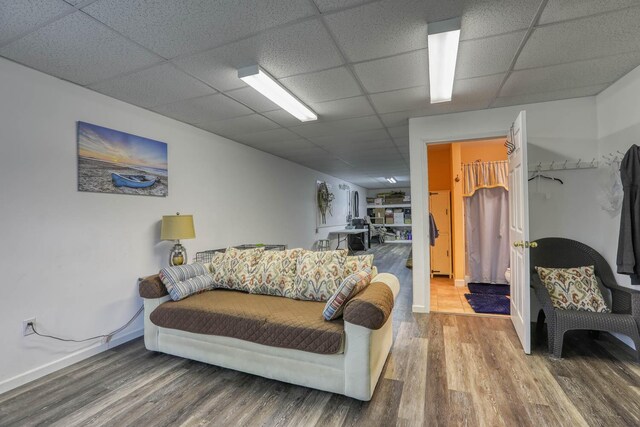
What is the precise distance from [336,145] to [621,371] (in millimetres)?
4051

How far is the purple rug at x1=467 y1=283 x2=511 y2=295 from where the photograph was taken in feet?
14.1

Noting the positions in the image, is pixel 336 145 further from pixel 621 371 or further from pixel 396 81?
pixel 621 371

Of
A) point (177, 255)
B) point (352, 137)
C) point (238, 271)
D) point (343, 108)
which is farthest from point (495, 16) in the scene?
point (177, 255)

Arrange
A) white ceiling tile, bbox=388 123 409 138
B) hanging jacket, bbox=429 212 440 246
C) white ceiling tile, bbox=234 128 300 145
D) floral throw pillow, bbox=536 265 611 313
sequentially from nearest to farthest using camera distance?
floral throw pillow, bbox=536 265 611 313 → white ceiling tile, bbox=388 123 409 138 → white ceiling tile, bbox=234 128 300 145 → hanging jacket, bbox=429 212 440 246

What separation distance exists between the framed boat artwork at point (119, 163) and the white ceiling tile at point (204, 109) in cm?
38

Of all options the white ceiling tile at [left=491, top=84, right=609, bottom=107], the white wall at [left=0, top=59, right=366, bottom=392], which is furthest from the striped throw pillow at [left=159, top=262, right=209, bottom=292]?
the white ceiling tile at [left=491, top=84, right=609, bottom=107]

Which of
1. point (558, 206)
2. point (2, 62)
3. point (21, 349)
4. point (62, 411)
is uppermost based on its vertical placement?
point (2, 62)

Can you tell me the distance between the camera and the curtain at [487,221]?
4672mm

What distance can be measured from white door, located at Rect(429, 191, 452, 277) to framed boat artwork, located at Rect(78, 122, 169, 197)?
4487 mm

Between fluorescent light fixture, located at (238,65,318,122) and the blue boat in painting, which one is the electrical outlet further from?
fluorescent light fixture, located at (238,65,318,122)

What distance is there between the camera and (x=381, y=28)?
181cm

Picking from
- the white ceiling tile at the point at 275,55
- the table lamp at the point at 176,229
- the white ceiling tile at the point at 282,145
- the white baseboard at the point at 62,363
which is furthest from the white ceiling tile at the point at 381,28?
the white baseboard at the point at 62,363

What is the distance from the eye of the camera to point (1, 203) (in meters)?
2.08

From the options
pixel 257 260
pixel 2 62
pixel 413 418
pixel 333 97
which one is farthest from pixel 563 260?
pixel 2 62
